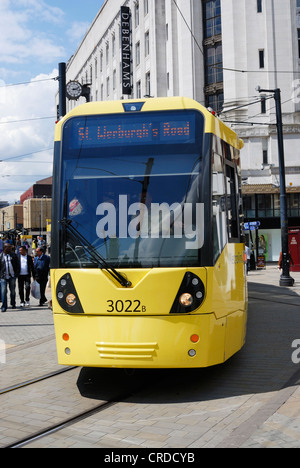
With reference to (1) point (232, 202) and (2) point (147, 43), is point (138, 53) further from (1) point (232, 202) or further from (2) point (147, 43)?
(1) point (232, 202)

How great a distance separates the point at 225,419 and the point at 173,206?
228cm

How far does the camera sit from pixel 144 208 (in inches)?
252

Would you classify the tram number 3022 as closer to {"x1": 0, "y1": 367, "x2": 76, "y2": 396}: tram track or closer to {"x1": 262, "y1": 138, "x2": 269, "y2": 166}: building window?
{"x1": 0, "y1": 367, "x2": 76, "y2": 396}: tram track

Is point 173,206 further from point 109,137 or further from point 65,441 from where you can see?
point 65,441

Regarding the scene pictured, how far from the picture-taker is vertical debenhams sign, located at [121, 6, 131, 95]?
48438mm

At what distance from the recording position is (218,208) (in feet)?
22.1

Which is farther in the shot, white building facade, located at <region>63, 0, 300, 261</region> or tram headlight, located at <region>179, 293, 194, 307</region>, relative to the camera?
white building facade, located at <region>63, 0, 300, 261</region>

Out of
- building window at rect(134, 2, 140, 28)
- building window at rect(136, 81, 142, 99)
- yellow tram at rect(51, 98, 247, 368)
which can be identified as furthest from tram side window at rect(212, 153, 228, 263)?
building window at rect(134, 2, 140, 28)

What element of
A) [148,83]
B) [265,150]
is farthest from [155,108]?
[148,83]

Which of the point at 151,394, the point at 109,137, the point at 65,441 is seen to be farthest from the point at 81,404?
the point at 109,137

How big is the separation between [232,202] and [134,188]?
169cm

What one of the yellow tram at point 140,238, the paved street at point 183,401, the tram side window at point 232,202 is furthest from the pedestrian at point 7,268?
the yellow tram at point 140,238

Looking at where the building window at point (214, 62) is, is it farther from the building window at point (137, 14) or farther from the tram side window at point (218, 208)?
the tram side window at point (218, 208)

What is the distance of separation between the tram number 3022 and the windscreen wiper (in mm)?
188
